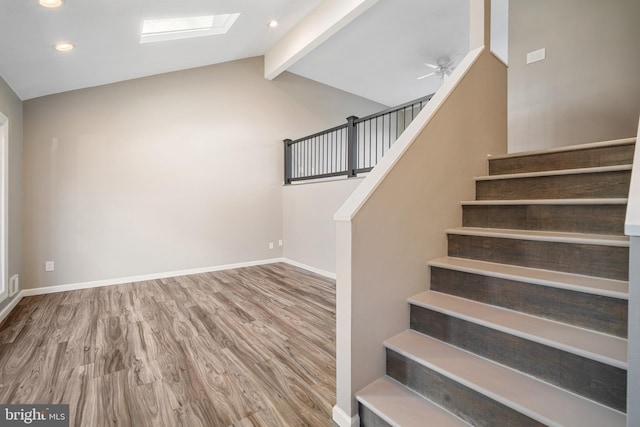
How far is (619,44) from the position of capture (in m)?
2.99

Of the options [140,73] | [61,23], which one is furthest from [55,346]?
[140,73]

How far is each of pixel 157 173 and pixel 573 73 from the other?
550cm

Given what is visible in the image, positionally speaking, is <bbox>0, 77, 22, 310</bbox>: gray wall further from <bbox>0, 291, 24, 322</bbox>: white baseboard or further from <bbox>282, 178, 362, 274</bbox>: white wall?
<bbox>282, 178, 362, 274</bbox>: white wall

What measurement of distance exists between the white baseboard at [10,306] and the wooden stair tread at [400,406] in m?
3.71

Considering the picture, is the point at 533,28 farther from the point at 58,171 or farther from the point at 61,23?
the point at 58,171

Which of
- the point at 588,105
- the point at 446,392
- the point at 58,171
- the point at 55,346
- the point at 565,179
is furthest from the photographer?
the point at 58,171

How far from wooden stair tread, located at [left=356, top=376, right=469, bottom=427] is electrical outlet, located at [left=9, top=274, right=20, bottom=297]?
3.95 meters

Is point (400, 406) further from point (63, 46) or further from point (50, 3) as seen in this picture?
point (63, 46)

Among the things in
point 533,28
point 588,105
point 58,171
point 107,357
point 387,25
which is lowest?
point 107,357

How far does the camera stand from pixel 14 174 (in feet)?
10.9

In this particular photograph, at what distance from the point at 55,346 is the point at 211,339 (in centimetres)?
124

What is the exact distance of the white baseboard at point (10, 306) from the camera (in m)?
2.97

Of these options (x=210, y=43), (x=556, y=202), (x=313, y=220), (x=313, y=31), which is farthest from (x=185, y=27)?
(x=556, y=202)

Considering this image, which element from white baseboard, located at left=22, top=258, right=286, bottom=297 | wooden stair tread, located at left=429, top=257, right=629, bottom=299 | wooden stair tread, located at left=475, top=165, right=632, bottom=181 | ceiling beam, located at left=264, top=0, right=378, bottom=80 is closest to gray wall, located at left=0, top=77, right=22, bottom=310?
white baseboard, located at left=22, top=258, right=286, bottom=297
